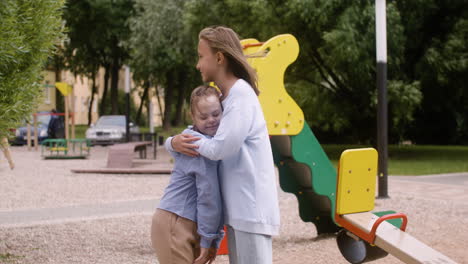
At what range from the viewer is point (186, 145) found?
2957 mm

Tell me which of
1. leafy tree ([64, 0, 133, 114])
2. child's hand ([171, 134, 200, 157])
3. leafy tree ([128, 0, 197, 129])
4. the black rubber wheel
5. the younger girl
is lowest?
the black rubber wheel

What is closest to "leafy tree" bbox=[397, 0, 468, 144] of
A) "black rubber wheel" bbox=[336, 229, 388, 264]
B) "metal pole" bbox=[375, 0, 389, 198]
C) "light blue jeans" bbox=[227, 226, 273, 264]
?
"metal pole" bbox=[375, 0, 389, 198]

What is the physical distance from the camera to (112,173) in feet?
49.2

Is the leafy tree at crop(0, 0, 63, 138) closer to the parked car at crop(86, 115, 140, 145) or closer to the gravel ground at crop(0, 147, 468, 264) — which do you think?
the gravel ground at crop(0, 147, 468, 264)

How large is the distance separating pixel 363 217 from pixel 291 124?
5.27 ft

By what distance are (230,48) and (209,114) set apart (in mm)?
317

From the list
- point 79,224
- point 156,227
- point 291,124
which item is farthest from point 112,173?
point 156,227

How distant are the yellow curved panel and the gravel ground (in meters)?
1.24

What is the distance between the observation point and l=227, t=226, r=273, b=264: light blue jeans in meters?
2.94

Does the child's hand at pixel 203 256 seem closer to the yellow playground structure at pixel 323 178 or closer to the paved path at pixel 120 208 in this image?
the yellow playground structure at pixel 323 178

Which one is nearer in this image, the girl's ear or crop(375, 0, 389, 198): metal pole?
the girl's ear

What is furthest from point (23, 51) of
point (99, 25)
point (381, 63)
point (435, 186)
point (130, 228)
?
point (99, 25)

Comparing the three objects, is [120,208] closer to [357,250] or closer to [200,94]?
[357,250]

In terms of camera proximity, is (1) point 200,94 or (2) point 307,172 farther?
(2) point 307,172
